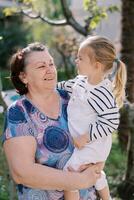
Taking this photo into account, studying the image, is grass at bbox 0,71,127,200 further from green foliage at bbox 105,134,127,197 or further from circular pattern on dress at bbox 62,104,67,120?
circular pattern on dress at bbox 62,104,67,120

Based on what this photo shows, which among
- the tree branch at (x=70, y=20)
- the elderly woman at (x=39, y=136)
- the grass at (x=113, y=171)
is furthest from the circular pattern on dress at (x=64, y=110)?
A: the tree branch at (x=70, y=20)

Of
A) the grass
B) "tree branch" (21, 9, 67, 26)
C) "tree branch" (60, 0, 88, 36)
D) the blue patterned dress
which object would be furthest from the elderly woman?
"tree branch" (21, 9, 67, 26)

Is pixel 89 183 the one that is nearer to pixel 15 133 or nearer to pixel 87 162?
pixel 87 162

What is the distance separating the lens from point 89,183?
248 cm

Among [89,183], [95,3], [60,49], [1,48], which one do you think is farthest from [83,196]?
[1,48]

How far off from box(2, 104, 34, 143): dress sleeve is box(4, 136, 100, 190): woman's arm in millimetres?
24

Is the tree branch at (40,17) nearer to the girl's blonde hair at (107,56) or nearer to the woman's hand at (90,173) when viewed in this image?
the girl's blonde hair at (107,56)

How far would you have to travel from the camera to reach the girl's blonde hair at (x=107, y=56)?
2.63m

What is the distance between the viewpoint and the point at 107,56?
8.73ft

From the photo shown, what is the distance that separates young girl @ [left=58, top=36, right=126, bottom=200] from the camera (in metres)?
2.53

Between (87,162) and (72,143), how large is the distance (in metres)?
0.12

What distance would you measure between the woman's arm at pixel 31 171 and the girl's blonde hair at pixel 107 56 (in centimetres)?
54

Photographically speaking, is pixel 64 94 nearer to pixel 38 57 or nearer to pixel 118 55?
pixel 38 57

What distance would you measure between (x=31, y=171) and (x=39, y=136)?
18cm
